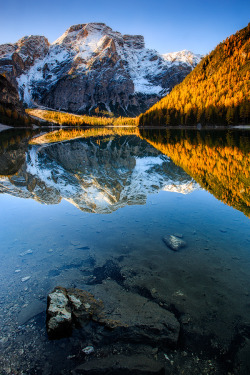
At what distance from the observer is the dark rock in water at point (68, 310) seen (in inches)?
178

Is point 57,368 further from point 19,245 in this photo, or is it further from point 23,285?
point 19,245

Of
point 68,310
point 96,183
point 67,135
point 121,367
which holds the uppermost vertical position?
point 67,135

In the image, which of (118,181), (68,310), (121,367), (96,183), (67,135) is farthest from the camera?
(67,135)

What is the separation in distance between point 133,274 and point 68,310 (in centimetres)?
225

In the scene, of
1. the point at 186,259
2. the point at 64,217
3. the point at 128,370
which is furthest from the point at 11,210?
the point at 128,370

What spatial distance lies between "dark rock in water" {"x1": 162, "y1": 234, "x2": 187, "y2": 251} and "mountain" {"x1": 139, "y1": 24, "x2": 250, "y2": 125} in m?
97.6

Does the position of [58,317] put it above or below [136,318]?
above

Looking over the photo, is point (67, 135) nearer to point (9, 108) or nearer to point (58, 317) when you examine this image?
point (58, 317)

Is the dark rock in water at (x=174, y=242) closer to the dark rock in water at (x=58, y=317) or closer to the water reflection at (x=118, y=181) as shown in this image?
the water reflection at (x=118, y=181)

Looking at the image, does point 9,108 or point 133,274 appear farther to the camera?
point 9,108

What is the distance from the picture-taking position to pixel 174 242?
802 centimetres

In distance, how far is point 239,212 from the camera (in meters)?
10.4

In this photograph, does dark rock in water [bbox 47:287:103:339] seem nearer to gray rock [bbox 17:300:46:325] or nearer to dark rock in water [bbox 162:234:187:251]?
gray rock [bbox 17:300:46:325]

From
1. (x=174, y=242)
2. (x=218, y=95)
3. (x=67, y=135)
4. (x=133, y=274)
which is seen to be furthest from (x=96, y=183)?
(x=218, y=95)
